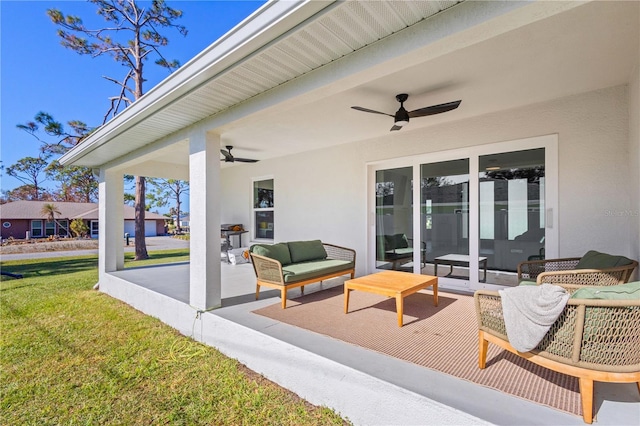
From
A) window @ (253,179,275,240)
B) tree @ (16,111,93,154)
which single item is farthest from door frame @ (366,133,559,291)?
tree @ (16,111,93,154)

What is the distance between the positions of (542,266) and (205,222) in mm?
4527

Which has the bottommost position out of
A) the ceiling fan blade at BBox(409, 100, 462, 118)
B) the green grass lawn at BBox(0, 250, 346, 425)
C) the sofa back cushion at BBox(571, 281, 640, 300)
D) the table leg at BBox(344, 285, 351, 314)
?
the green grass lawn at BBox(0, 250, 346, 425)

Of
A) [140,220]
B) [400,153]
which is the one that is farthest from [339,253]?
[140,220]

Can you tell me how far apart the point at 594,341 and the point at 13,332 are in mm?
7176

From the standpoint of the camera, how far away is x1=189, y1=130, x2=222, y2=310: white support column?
3854 millimetres

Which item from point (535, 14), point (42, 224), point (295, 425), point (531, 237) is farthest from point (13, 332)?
point (42, 224)

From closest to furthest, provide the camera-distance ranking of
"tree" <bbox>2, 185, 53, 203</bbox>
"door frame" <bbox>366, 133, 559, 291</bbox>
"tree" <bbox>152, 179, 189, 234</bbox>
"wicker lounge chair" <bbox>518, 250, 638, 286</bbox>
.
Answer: "wicker lounge chair" <bbox>518, 250, 638, 286</bbox> < "door frame" <bbox>366, 133, 559, 291</bbox> < "tree" <bbox>2, 185, 53, 203</bbox> < "tree" <bbox>152, 179, 189, 234</bbox>

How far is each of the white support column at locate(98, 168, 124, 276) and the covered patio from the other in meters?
0.04

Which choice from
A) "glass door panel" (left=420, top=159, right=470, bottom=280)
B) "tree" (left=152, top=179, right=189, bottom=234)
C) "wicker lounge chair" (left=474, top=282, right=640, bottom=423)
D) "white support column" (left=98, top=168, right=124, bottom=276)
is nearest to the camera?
"wicker lounge chair" (left=474, top=282, right=640, bottom=423)

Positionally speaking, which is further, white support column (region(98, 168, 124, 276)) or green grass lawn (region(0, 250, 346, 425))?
white support column (region(98, 168, 124, 276))

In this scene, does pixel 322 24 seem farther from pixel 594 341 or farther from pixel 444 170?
pixel 444 170

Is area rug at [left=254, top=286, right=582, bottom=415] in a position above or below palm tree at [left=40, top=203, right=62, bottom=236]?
below

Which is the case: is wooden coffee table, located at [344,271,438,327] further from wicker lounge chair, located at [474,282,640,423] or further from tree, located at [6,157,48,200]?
tree, located at [6,157,48,200]

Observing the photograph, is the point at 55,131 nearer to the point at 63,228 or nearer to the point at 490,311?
the point at 490,311
